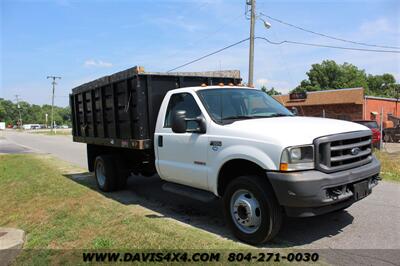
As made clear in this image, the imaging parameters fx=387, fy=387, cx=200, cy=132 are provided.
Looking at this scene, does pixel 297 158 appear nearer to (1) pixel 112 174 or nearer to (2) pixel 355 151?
(2) pixel 355 151

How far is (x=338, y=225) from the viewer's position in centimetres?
557

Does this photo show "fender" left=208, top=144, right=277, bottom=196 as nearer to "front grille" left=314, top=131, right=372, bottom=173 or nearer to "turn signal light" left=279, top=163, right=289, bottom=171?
"turn signal light" left=279, top=163, right=289, bottom=171

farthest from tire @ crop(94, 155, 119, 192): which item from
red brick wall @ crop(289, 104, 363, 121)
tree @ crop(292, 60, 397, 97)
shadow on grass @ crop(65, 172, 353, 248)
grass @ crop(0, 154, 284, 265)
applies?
tree @ crop(292, 60, 397, 97)

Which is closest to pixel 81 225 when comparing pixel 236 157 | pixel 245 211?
pixel 245 211

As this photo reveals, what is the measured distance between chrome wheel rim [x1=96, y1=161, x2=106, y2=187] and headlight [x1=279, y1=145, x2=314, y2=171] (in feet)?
17.3

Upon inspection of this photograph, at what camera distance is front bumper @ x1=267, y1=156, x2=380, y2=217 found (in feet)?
14.4

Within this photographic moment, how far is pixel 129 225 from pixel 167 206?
1.42 meters

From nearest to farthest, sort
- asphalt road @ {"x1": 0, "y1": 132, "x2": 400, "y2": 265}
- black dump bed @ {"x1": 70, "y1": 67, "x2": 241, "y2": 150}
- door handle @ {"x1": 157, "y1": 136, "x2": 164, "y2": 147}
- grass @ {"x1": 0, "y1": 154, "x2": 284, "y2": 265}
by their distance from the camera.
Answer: asphalt road @ {"x1": 0, "y1": 132, "x2": 400, "y2": 265}, grass @ {"x1": 0, "y1": 154, "x2": 284, "y2": 265}, door handle @ {"x1": 157, "y1": 136, "x2": 164, "y2": 147}, black dump bed @ {"x1": 70, "y1": 67, "x2": 241, "y2": 150}

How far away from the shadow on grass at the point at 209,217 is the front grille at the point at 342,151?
42.5 inches

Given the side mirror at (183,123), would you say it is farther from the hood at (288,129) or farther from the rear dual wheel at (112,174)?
the rear dual wheel at (112,174)

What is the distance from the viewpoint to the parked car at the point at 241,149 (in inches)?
177

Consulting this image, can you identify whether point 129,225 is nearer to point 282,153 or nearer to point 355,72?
point 282,153

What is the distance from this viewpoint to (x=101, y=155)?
900 cm

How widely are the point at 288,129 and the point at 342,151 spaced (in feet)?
2.39
